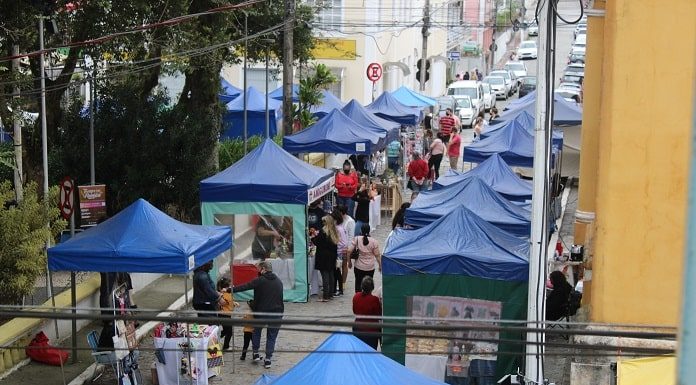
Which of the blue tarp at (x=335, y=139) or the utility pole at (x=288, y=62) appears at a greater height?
the utility pole at (x=288, y=62)

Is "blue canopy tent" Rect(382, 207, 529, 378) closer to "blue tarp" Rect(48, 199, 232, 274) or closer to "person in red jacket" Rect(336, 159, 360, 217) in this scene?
"blue tarp" Rect(48, 199, 232, 274)

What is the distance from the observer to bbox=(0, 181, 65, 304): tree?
1401cm

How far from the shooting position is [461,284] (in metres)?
13.9

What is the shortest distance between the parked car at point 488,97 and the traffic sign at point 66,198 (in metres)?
34.1

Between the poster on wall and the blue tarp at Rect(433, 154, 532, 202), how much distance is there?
23.0ft

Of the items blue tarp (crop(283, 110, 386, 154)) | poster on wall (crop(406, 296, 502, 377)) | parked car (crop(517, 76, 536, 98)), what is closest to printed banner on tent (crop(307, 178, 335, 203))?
poster on wall (crop(406, 296, 502, 377))

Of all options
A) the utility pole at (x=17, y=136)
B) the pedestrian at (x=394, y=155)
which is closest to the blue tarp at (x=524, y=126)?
the pedestrian at (x=394, y=155)

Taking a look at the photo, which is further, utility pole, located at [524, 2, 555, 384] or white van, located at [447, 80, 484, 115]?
white van, located at [447, 80, 484, 115]

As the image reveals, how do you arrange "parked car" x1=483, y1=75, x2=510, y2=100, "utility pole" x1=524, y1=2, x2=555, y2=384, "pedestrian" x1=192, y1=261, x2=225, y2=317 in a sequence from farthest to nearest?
"parked car" x1=483, y1=75, x2=510, y2=100 → "pedestrian" x1=192, y1=261, x2=225, y2=317 → "utility pole" x1=524, y1=2, x2=555, y2=384

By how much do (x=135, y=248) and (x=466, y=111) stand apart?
33372 millimetres

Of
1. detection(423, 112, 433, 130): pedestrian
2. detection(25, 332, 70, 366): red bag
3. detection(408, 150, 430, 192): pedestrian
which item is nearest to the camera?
detection(25, 332, 70, 366): red bag

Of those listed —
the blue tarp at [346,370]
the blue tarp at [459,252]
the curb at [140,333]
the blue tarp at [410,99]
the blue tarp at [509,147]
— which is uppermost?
the blue tarp at [410,99]

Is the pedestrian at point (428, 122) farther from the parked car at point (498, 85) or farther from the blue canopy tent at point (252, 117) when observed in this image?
the parked car at point (498, 85)

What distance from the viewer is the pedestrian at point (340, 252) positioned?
18844 millimetres
